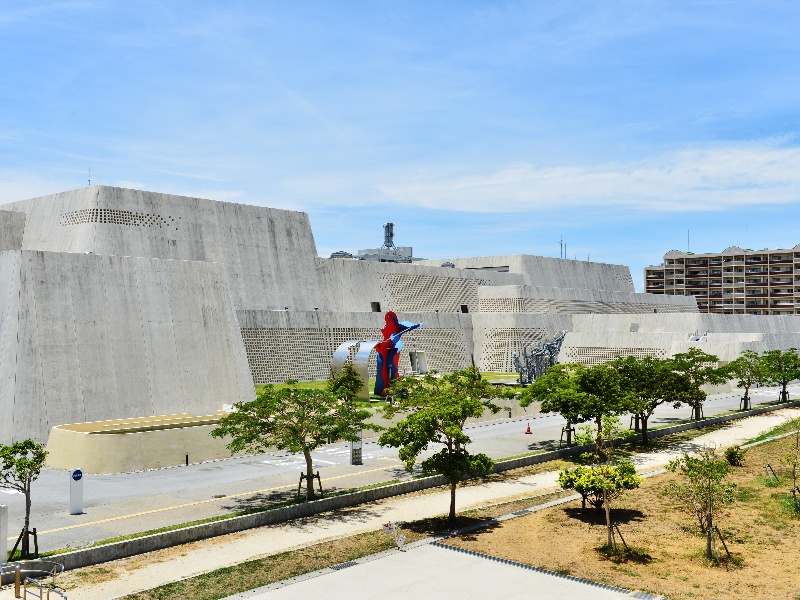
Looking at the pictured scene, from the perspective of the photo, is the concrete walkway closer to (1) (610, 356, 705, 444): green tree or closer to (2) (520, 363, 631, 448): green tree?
(2) (520, 363, 631, 448): green tree

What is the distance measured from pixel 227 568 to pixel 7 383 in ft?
69.6

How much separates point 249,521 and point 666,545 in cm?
1210

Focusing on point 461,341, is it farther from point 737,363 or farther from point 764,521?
point 764,521

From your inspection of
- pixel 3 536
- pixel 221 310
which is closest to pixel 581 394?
pixel 221 310

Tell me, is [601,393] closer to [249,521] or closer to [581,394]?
[581,394]

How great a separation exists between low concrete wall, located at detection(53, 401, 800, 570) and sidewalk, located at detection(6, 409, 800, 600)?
0.92ft

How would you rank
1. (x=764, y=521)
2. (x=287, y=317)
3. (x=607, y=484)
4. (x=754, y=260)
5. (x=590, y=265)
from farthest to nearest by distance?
(x=754, y=260), (x=590, y=265), (x=287, y=317), (x=764, y=521), (x=607, y=484)

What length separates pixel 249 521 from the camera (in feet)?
73.8

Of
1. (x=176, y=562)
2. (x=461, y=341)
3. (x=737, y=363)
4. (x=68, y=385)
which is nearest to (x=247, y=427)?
(x=176, y=562)

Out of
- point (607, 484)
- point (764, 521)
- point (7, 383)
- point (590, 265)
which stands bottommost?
point (764, 521)

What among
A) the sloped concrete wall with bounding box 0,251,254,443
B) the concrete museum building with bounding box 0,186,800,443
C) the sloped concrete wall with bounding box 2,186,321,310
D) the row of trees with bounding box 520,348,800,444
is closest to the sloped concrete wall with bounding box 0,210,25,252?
the concrete museum building with bounding box 0,186,800,443

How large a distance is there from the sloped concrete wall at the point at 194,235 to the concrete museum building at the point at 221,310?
110 millimetres

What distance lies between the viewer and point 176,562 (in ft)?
63.8

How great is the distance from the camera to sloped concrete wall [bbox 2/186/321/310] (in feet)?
173
